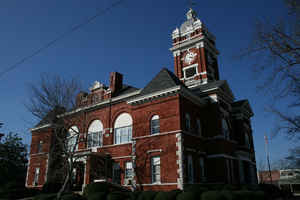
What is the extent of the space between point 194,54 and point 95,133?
58.6ft

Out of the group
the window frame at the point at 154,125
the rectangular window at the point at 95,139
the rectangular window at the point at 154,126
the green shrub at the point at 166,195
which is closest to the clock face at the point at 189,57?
the window frame at the point at 154,125

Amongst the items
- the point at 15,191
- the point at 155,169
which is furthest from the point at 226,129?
the point at 15,191

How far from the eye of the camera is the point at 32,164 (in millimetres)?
35844

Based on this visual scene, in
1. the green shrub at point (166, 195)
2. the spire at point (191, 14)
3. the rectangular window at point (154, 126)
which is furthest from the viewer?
the spire at point (191, 14)

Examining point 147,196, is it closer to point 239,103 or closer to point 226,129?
point 226,129

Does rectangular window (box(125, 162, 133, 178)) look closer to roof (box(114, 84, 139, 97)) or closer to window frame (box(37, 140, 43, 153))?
roof (box(114, 84, 139, 97))

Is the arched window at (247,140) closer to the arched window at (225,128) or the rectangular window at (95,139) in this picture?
the arched window at (225,128)

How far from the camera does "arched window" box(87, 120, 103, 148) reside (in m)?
30.0

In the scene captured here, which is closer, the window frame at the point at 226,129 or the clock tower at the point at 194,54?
the window frame at the point at 226,129

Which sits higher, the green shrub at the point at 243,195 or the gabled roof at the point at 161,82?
the gabled roof at the point at 161,82

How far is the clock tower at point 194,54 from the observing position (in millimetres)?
35625

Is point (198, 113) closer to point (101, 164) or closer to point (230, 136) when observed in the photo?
point (230, 136)

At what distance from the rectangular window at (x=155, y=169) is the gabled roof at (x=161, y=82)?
6622 mm

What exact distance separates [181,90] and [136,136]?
6.27 m
